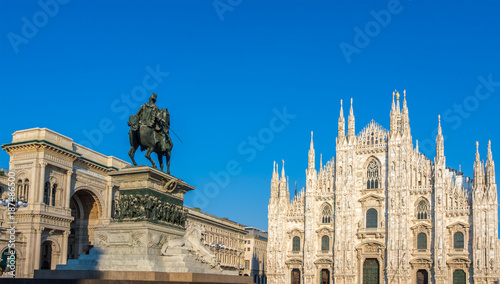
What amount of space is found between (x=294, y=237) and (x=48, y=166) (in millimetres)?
29454

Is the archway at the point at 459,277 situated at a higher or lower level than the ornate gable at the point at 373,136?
lower

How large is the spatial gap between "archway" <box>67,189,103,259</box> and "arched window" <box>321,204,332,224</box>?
2378 centimetres

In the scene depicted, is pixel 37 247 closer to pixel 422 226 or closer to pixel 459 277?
pixel 422 226

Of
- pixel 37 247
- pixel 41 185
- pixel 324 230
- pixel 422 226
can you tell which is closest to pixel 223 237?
pixel 324 230

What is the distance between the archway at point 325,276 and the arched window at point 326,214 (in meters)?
5.11

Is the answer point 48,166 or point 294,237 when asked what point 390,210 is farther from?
point 48,166

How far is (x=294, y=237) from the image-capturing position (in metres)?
64.2

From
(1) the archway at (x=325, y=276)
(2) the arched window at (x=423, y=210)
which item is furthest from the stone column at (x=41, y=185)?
(2) the arched window at (x=423, y=210)

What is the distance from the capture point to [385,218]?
194 ft

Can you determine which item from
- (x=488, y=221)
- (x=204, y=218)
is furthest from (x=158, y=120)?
(x=204, y=218)

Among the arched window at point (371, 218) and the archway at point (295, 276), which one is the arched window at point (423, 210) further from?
the archway at point (295, 276)

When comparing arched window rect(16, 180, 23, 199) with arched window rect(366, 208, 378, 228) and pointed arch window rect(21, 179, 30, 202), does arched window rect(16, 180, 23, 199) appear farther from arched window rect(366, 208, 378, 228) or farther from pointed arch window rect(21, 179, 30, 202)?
arched window rect(366, 208, 378, 228)

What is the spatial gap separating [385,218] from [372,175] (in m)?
4.74

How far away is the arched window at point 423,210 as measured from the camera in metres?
57.1
